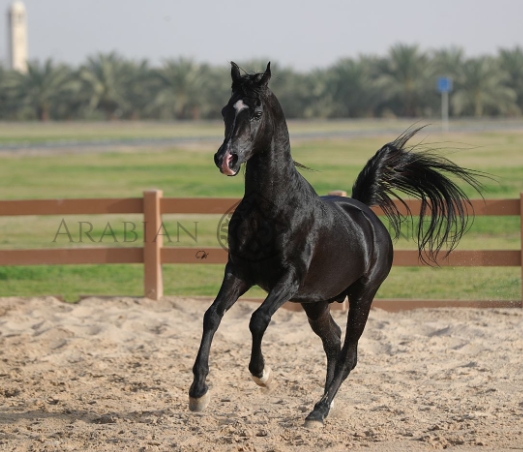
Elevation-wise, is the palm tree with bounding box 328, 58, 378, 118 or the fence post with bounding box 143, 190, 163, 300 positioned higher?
the palm tree with bounding box 328, 58, 378, 118

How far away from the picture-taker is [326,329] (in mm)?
5703

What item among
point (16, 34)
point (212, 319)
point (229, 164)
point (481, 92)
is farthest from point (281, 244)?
point (16, 34)

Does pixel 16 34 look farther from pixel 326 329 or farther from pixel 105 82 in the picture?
pixel 326 329

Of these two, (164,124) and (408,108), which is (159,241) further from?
(408,108)

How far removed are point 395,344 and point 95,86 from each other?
50753 mm

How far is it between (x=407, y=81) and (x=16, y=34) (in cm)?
5052

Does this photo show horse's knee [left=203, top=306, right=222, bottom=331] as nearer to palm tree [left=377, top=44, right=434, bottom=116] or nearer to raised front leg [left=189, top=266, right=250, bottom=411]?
raised front leg [left=189, top=266, right=250, bottom=411]

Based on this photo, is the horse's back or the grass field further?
the grass field

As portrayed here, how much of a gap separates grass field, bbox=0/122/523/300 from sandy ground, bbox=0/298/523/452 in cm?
150

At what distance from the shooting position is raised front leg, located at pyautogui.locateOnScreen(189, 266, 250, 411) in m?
4.74

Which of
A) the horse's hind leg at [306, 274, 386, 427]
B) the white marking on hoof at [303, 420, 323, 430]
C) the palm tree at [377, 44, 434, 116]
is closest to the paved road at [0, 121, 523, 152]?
the palm tree at [377, 44, 434, 116]

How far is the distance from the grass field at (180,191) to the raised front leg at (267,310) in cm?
199

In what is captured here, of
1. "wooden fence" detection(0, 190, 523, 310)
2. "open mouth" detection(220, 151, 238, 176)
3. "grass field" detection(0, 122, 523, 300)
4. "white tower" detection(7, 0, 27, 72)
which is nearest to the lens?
"open mouth" detection(220, 151, 238, 176)

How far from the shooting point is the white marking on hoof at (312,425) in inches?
199
